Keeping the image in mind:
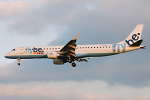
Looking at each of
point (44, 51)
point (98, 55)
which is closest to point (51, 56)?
point (44, 51)

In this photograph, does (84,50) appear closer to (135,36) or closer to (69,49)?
(69,49)

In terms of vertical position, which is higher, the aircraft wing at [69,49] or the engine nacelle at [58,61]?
the aircraft wing at [69,49]

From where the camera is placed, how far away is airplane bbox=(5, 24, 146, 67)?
75262mm

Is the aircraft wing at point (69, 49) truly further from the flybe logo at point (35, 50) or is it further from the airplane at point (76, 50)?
the flybe logo at point (35, 50)

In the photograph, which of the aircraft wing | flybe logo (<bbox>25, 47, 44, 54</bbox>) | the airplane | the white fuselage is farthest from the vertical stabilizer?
flybe logo (<bbox>25, 47, 44, 54</bbox>)

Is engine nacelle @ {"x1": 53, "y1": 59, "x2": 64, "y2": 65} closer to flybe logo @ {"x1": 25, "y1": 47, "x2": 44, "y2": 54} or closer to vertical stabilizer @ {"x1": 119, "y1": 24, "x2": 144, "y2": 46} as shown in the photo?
flybe logo @ {"x1": 25, "y1": 47, "x2": 44, "y2": 54}

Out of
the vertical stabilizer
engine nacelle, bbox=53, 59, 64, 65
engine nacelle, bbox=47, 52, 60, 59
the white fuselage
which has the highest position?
the vertical stabilizer

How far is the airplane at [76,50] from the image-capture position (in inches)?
2963

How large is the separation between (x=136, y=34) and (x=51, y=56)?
665 inches

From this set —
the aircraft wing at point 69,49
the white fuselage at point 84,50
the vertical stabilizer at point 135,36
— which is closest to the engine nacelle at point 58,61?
the white fuselage at point 84,50

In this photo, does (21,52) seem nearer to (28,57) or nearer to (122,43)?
(28,57)

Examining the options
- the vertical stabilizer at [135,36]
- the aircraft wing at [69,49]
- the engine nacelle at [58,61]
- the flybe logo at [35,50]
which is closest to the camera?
the aircraft wing at [69,49]

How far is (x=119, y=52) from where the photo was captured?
76.1m

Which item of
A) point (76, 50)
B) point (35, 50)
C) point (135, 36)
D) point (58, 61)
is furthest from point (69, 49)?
point (135, 36)
